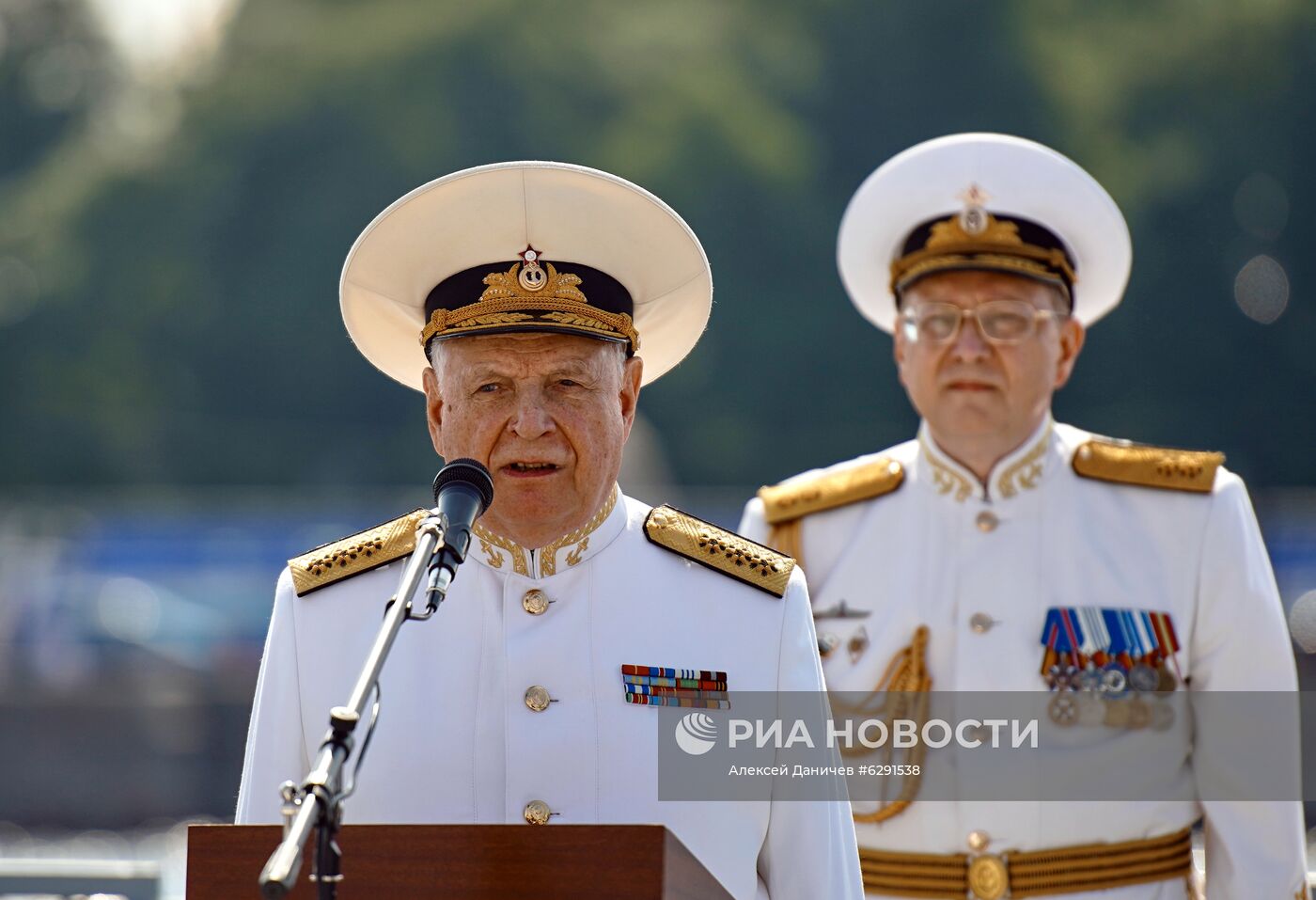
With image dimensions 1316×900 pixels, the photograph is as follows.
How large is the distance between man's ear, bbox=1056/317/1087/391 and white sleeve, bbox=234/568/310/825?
222 centimetres

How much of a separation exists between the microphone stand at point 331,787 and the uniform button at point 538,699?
814 millimetres

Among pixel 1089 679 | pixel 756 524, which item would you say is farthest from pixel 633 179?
pixel 1089 679

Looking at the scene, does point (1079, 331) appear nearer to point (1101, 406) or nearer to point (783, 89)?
point (1101, 406)

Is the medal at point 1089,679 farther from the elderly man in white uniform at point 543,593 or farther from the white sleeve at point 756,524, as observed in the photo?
the elderly man in white uniform at point 543,593

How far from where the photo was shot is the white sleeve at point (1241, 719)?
4.84m

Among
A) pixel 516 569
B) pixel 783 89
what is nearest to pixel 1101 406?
pixel 783 89

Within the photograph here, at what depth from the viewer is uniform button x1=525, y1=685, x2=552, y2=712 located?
3.78 m

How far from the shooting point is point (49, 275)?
3619 cm

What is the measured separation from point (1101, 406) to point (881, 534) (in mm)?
24640

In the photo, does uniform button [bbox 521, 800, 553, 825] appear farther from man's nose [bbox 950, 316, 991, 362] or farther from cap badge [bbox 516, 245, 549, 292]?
man's nose [bbox 950, 316, 991, 362]

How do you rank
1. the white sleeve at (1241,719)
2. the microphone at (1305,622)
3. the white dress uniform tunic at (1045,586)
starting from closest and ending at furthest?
the white sleeve at (1241,719) → the white dress uniform tunic at (1045,586) → the microphone at (1305,622)

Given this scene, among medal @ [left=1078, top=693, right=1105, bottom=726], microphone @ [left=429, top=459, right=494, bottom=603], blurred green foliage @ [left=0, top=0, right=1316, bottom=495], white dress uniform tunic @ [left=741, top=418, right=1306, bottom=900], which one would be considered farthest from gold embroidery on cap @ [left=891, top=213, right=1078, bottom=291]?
blurred green foliage @ [left=0, top=0, right=1316, bottom=495]

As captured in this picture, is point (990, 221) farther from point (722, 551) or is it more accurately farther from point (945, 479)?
point (722, 551)

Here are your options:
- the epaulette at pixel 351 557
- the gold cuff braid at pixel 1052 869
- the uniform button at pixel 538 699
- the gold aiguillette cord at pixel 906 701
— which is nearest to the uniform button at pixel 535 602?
the uniform button at pixel 538 699
